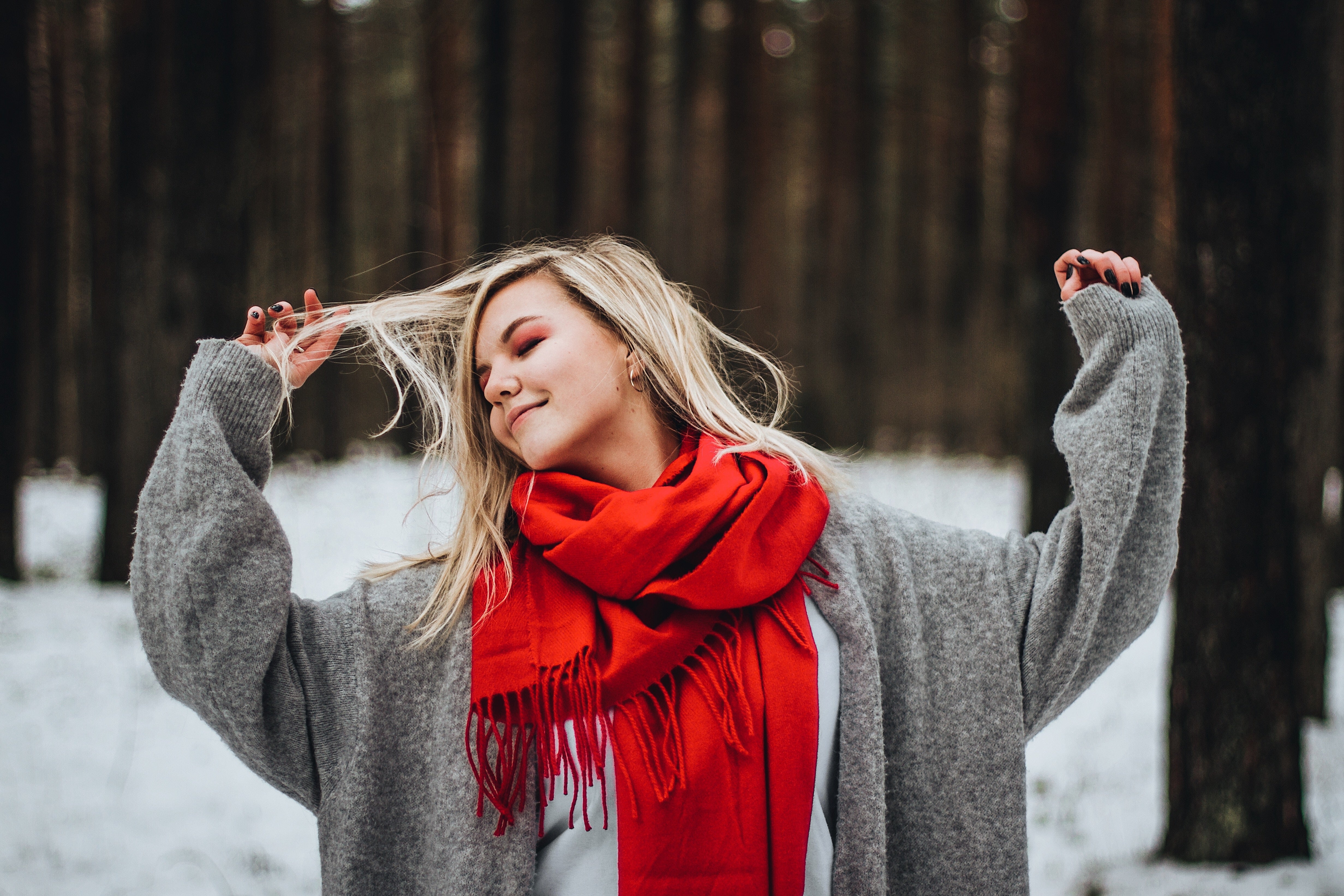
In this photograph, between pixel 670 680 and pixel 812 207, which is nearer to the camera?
pixel 670 680

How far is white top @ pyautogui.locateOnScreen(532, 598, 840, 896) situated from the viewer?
4.66 ft

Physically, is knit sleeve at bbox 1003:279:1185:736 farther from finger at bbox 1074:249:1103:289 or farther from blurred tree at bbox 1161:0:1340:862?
blurred tree at bbox 1161:0:1340:862

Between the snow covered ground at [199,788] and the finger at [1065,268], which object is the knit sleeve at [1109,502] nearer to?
the finger at [1065,268]

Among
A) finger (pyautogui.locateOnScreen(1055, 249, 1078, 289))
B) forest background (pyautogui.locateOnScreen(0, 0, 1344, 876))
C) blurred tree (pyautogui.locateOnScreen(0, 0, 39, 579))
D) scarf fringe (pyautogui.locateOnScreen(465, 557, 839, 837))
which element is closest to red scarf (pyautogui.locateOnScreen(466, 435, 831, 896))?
scarf fringe (pyautogui.locateOnScreen(465, 557, 839, 837))

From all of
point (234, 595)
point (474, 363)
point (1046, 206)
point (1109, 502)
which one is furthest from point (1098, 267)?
point (1046, 206)

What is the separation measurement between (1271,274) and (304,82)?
45.9 feet

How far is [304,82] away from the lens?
1333 cm

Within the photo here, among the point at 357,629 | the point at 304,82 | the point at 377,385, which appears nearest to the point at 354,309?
the point at 357,629

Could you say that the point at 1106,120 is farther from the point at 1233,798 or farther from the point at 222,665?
the point at 222,665

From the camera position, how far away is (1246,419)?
262cm

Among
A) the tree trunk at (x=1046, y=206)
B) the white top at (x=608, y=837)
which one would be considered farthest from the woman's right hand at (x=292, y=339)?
the tree trunk at (x=1046, y=206)

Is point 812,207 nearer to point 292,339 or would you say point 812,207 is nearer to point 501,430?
point 501,430

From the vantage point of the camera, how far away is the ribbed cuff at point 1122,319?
4.89ft

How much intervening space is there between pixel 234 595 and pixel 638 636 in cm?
63
